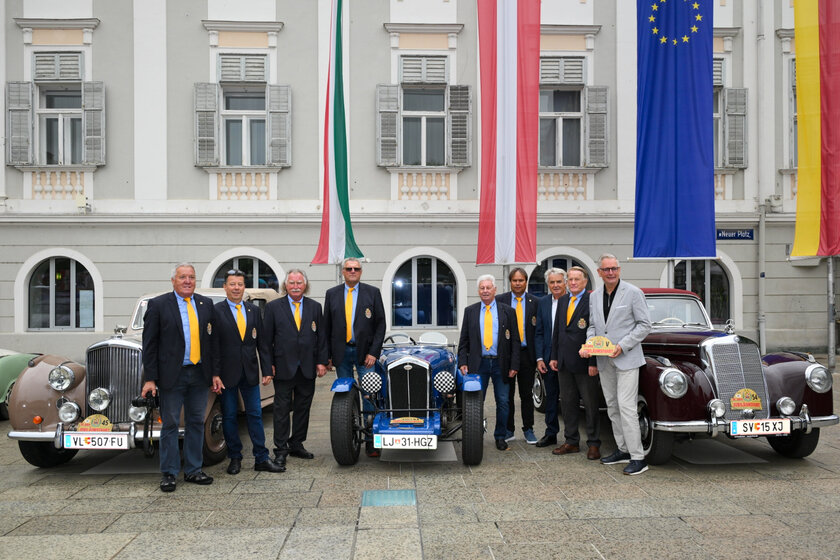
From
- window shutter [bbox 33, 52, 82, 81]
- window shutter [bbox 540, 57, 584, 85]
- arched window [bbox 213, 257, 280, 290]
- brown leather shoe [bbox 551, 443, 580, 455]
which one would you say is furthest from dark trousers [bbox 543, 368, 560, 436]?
window shutter [bbox 33, 52, 82, 81]

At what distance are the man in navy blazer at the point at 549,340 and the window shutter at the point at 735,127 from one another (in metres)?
9.25

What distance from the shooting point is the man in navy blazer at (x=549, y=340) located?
653 centimetres

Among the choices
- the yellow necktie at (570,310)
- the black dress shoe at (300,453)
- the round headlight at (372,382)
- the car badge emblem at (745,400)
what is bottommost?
the black dress shoe at (300,453)

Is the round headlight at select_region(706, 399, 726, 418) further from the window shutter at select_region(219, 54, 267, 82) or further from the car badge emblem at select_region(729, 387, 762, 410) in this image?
the window shutter at select_region(219, 54, 267, 82)

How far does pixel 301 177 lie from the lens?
13.2 m

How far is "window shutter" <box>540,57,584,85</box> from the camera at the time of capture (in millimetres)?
13641

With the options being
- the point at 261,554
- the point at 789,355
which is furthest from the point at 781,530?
the point at 261,554

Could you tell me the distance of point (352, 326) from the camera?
247 inches

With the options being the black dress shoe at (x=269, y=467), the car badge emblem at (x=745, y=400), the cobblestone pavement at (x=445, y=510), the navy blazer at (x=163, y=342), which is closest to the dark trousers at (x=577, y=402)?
the cobblestone pavement at (x=445, y=510)

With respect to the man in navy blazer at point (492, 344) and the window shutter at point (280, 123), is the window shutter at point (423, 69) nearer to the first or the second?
the window shutter at point (280, 123)

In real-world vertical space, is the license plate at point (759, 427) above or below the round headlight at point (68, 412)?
below

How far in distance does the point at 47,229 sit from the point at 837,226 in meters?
15.1

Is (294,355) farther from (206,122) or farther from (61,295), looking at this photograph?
(61,295)

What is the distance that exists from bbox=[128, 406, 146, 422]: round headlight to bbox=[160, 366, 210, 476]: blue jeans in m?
0.31
